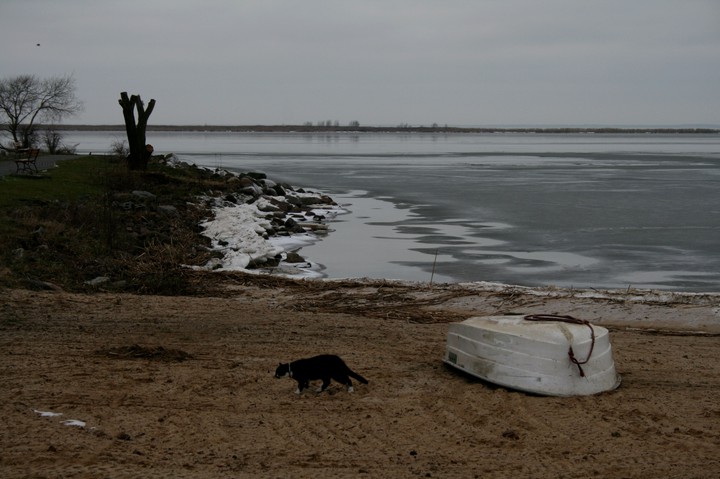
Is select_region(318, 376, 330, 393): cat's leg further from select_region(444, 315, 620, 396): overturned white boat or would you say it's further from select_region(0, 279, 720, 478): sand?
select_region(444, 315, 620, 396): overturned white boat

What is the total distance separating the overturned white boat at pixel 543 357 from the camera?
25.2 ft

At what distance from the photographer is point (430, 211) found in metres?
27.3

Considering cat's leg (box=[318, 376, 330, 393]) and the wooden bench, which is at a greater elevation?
the wooden bench

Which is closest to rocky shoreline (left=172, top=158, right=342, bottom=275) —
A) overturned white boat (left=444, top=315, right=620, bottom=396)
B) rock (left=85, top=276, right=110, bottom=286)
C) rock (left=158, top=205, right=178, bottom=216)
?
rock (left=158, top=205, right=178, bottom=216)

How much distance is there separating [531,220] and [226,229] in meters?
9.53

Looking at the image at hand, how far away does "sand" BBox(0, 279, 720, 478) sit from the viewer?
19.6ft

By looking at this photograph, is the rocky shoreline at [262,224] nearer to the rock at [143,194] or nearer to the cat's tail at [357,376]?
the rock at [143,194]

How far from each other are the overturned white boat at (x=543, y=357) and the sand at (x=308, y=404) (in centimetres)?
15

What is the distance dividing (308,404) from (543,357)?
7.40 ft

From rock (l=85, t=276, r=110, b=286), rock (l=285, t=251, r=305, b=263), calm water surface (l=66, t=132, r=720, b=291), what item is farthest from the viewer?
rock (l=285, t=251, r=305, b=263)

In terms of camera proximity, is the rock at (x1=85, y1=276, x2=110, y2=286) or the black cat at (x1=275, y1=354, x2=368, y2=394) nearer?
the black cat at (x1=275, y1=354, x2=368, y2=394)

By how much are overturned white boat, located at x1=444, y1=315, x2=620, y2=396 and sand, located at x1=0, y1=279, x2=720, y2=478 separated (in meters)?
0.15

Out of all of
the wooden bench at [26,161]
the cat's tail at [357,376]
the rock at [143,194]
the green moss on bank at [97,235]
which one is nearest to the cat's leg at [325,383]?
the cat's tail at [357,376]

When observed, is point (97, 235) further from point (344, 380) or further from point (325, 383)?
point (344, 380)
